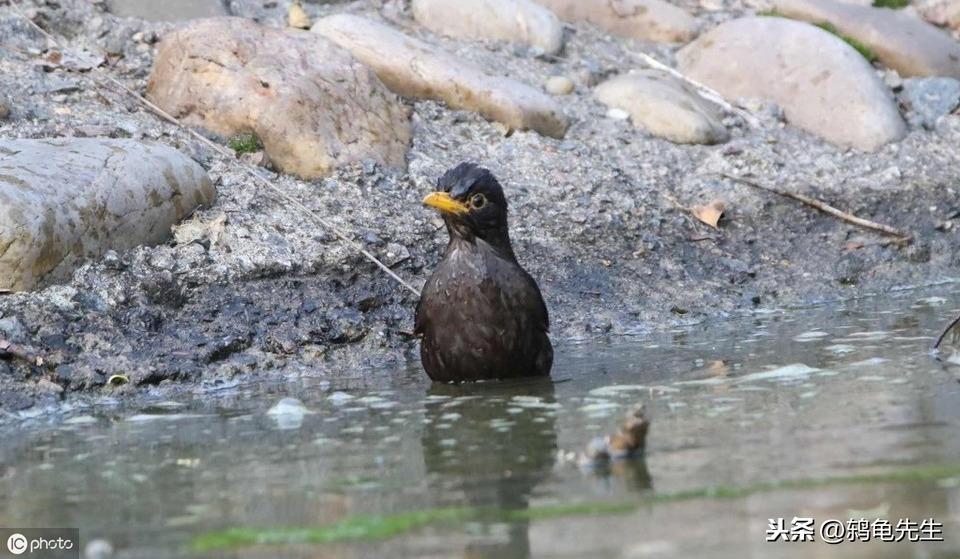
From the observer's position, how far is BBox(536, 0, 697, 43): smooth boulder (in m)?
12.3

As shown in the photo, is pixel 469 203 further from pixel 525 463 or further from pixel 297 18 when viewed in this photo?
pixel 297 18

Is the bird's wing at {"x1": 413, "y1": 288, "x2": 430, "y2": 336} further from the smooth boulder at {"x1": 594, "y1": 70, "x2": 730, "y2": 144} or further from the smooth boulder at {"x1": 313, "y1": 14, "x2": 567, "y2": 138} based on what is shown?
the smooth boulder at {"x1": 594, "y1": 70, "x2": 730, "y2": 144}

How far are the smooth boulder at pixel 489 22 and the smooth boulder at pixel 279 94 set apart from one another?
6.16 feet

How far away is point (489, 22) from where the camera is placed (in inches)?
453

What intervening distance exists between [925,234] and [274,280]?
193 inches

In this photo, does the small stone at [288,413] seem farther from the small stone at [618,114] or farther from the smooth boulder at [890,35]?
the smooth boulder at [890,35]

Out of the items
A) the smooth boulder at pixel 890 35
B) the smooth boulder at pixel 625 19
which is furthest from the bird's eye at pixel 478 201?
the smooth boulder at pixel 890 35

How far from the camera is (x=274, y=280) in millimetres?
8023

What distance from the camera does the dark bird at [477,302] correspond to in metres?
6.64

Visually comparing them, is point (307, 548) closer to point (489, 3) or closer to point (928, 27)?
point (489, 3)

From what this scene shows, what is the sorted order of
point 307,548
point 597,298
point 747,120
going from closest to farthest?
1. point 307,548
2. point 597,298
3. point 747,120

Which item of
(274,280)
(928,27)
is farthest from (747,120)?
(274,280)

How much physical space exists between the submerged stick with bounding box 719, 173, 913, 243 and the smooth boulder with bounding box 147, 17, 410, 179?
2.61 m

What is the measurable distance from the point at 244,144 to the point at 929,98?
239 inches
